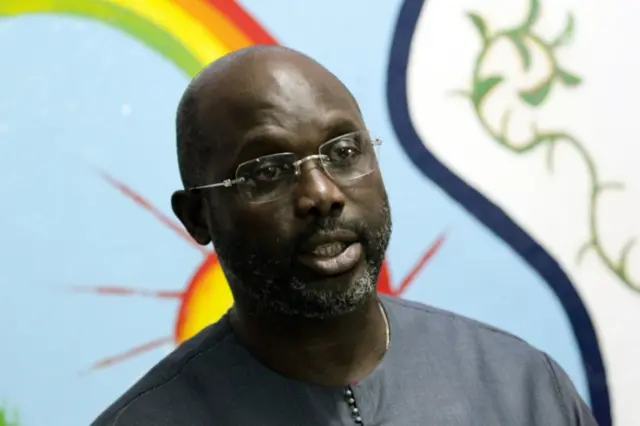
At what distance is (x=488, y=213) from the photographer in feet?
3.74

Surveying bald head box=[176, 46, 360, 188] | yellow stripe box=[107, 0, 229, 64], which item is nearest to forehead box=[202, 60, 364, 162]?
bald head box=[176, 46, 360, 188]

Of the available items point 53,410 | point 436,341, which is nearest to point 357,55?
point 436,341

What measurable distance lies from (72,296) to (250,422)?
0.44 meters

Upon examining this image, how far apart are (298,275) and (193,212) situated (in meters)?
0.18

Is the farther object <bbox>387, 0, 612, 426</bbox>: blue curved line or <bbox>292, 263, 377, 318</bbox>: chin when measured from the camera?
<bbox>387, 0, 612, 426</bbox>: blue curved line

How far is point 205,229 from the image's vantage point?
31.1 inches

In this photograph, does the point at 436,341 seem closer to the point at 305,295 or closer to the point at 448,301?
the point at 305,295

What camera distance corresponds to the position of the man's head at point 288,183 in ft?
2.25

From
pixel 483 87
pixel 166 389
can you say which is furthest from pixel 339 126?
pixel 483 87

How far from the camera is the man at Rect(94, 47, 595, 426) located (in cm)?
69

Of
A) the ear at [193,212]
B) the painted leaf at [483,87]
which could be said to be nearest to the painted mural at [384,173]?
the painted leaf at [483,87]

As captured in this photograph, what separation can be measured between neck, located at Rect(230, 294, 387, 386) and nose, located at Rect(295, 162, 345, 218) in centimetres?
12

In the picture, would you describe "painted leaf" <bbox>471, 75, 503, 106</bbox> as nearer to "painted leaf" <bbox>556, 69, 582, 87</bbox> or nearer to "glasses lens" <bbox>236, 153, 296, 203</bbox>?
"painted leaf" <bbox>556, 69, 582, 87</bbox>

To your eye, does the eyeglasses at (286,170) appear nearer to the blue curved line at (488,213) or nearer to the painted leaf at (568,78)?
the blue curved line at (488,213)
